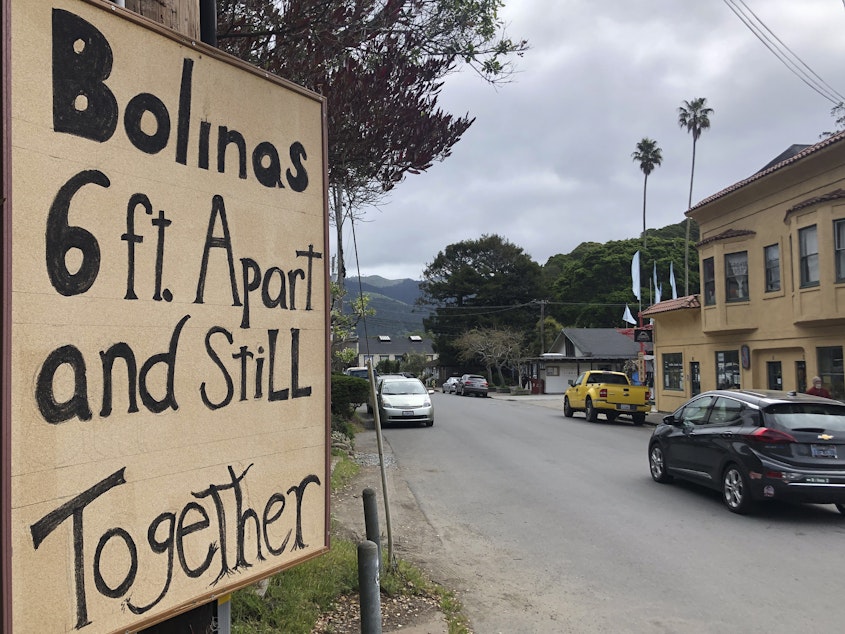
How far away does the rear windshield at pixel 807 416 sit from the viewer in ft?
28.3

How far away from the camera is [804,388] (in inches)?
761

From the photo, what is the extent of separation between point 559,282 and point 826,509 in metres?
62.3

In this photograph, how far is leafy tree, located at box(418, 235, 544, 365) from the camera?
68250 millimetres

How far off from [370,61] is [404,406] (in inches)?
627

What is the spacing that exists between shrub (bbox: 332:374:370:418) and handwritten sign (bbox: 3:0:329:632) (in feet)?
46.1

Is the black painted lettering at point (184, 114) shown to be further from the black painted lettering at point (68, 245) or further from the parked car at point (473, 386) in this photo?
the parked car at point (473, 386)

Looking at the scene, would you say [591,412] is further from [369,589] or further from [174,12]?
[174,12]

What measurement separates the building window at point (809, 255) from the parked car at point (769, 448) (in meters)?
10.4

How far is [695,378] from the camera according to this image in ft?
82.3

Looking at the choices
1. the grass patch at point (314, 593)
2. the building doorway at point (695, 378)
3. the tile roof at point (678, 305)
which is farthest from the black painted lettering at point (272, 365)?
the building doorway at point (695, 378)

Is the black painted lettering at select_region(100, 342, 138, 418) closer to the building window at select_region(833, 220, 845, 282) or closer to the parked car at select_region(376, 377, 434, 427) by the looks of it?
the parked car at select_region(376, 377, 434, 427)

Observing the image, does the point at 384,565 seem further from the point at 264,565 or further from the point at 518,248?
the point at 518,248

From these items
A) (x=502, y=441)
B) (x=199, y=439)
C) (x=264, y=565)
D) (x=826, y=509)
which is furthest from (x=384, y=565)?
(x=502, y=441)

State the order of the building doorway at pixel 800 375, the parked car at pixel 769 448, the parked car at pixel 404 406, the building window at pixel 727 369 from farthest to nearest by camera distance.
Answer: the building window at pixel 727 369, the parked car at pixel 404 406, the building doorway at pixel 800 375, the parked car at pixel 769 448
